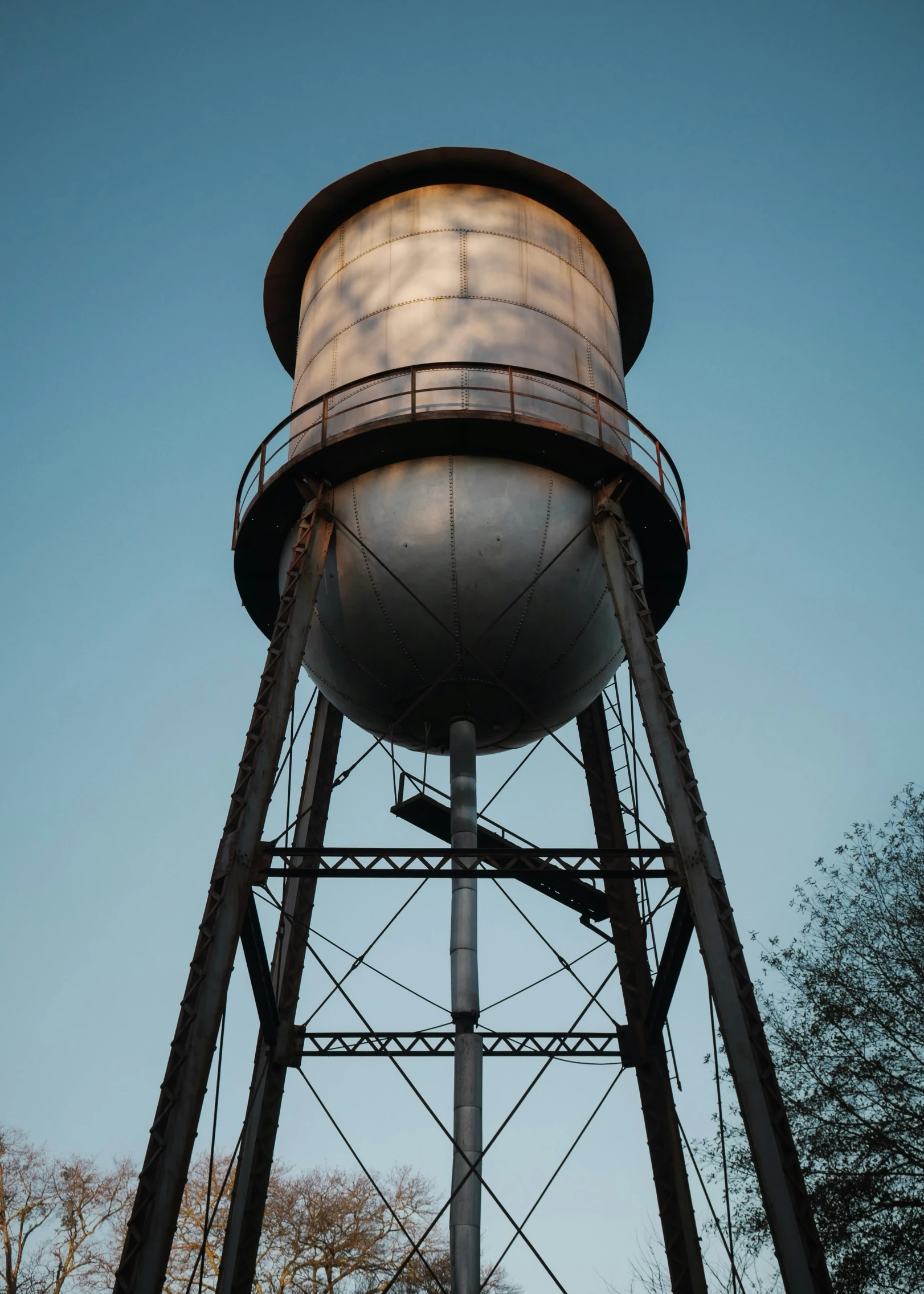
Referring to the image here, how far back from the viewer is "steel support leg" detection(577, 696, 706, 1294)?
35.9ft

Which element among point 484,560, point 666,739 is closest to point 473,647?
point 484,560

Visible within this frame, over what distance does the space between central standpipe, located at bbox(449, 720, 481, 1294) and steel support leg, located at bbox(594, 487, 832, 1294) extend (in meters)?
1.68

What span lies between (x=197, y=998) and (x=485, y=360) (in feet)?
19.7

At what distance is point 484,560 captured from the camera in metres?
10.2

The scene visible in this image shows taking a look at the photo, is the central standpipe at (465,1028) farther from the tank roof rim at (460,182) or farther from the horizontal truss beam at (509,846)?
the tank roof rim at (460,182)

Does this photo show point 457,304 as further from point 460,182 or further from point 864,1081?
point 864,1081

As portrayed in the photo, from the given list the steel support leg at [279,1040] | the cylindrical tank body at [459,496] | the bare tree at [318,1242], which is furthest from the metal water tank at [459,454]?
the bare tree at [318,1242]

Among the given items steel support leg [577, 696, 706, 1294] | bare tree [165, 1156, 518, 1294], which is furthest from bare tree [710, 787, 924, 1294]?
bare tree [165, 1156, 518, 1294]

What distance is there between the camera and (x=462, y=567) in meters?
10.2

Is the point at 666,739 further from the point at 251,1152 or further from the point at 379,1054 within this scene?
the point at 251,1152

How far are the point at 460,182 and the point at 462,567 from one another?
4.42 m

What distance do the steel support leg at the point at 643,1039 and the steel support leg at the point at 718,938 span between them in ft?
5.00

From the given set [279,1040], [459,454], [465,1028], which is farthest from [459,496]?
[279,1040]

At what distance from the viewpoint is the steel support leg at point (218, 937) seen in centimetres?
712
